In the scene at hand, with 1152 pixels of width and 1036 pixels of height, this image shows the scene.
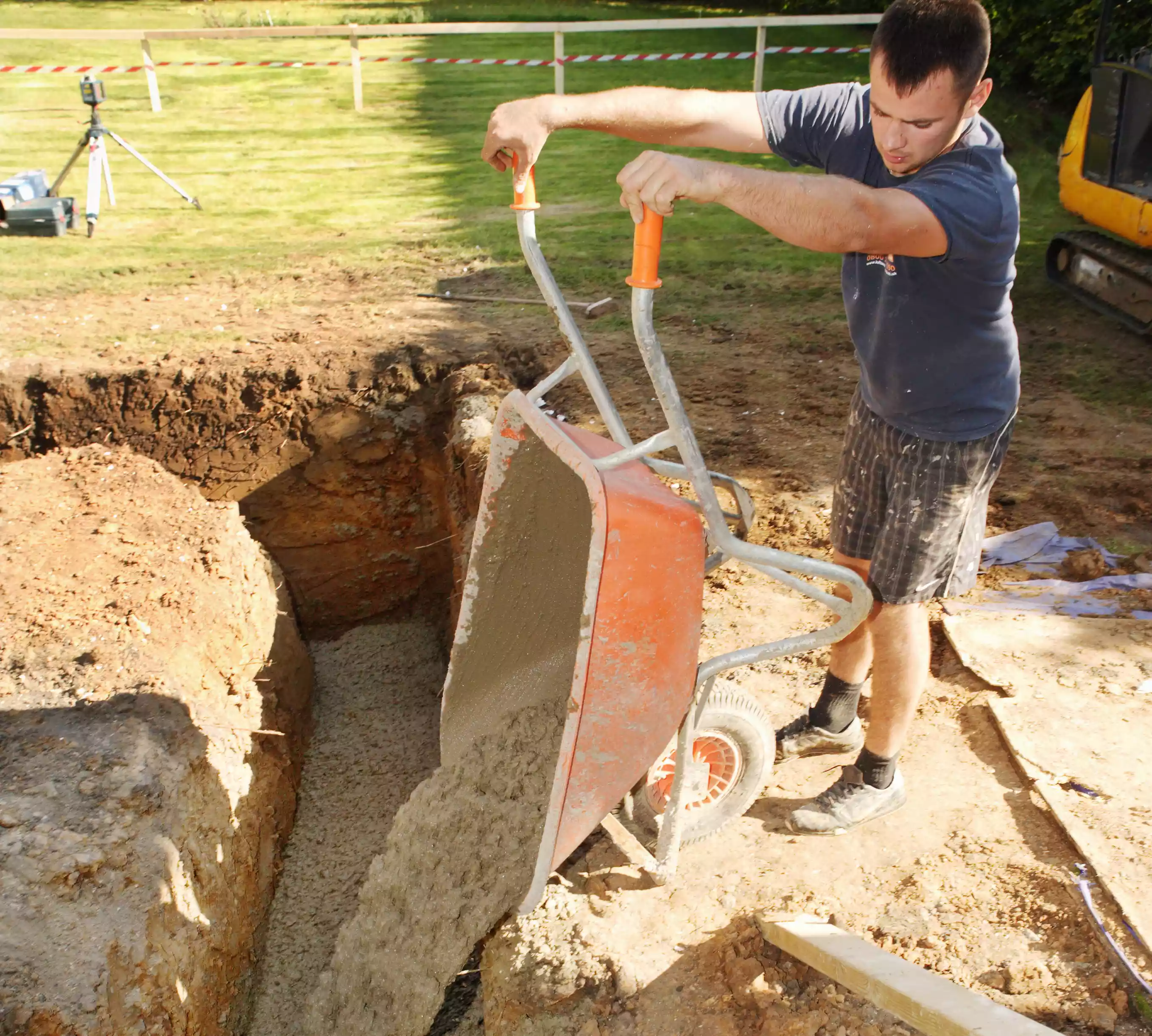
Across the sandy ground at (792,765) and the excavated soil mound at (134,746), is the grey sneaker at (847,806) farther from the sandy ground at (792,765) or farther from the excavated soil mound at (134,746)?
the excavated soil mound at (134,746)

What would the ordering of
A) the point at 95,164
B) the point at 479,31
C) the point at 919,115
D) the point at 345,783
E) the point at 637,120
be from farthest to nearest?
the point at 479,31
the point at 95,164
the point at 345,783
the point at 637,120
the point at 919,115

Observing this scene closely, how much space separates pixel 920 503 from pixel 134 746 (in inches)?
93.9

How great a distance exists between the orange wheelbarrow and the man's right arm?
113mm

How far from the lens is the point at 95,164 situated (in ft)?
24.9

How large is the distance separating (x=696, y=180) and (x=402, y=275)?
16.6ft

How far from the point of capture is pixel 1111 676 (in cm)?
308

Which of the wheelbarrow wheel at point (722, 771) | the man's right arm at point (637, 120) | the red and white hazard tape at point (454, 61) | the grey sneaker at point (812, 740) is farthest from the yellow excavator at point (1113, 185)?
the wheelbarrow wheel at point (722, 771)

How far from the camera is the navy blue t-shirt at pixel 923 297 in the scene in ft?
6.42

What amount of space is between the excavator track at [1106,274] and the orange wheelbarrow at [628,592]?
405 centimetres

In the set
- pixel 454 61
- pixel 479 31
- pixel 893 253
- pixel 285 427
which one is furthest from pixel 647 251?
pixel 454 61

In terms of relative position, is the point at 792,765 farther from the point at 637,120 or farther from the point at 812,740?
the point at 637,120

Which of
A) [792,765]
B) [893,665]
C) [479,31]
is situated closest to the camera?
[893,665]

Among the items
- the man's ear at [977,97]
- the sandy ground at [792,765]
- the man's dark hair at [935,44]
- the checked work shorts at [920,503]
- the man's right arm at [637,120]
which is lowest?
the sandy ground at [792,765]

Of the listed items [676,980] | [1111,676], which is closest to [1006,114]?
[1111,676]
